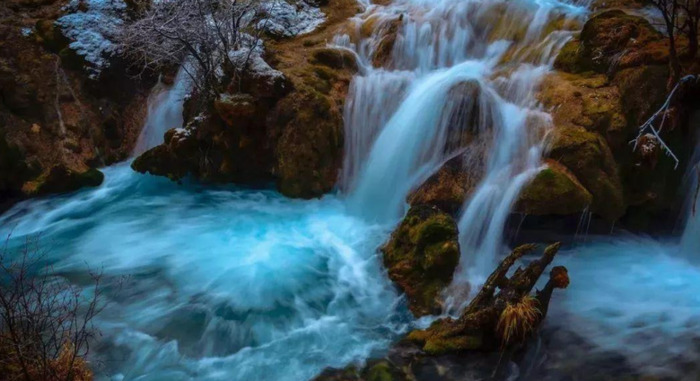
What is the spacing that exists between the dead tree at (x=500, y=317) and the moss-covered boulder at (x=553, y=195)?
131 cm

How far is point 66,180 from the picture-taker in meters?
10.7

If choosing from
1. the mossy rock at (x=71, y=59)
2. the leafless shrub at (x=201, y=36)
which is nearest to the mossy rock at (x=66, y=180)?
the mossy rock at (x=71, y=59)

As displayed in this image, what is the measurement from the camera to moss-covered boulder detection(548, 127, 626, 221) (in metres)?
7.20

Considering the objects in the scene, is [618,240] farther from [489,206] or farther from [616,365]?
[616,365]

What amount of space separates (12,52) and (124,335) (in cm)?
887

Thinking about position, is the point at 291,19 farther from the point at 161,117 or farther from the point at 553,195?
the point at 553,195

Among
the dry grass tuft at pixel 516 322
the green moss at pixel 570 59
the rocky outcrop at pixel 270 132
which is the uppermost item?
the green moss at pixel 570 59

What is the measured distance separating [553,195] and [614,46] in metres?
3.27

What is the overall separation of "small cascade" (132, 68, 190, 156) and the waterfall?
14.7ft

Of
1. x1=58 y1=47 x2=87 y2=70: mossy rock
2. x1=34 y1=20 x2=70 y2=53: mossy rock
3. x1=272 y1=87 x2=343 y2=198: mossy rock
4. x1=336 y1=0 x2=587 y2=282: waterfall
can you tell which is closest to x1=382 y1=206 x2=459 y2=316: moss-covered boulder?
x1=336 y1=0 x2=587 y2=282: waterfall

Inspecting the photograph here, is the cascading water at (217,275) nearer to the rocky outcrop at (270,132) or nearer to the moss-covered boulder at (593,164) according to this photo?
the rocky outcrop at (270,132)

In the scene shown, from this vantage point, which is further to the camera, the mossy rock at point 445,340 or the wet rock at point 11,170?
the wet rock at point 11,170

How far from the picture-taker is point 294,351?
6.05 meters

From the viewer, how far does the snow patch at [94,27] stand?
11.9 m
